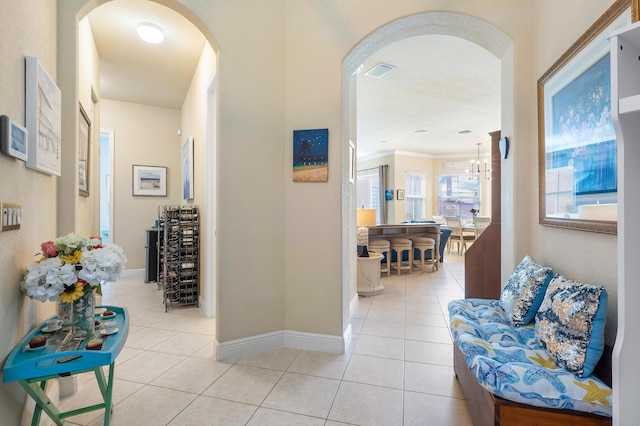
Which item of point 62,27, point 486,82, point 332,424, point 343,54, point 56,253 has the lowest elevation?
point 332,424

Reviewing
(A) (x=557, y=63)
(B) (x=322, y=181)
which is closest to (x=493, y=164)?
(A) (x=557, y=63)

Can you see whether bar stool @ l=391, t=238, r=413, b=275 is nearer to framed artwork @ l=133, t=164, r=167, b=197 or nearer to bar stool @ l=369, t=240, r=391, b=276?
bar stool @ l=369, t=240, r=391, b=276

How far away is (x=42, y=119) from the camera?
158 cm

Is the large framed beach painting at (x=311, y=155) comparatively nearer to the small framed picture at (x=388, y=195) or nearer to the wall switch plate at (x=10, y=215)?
the wall switch plate at (x=10, y=215)

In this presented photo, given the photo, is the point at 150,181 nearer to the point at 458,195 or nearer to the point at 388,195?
the point at 388,195

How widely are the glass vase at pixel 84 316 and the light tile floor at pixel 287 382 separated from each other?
71 cm

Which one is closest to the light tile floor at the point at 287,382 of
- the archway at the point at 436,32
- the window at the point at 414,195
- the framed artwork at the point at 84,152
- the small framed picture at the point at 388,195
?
the archway at the point at 436,32

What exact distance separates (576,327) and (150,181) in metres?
6.06

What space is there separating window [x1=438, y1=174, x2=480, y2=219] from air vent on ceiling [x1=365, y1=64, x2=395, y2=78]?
7.02 metres

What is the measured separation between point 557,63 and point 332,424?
2505mm

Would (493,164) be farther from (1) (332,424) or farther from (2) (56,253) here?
Answer: (2) (56,253)

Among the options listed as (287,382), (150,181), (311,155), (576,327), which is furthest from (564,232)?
(150,181)

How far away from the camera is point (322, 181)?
104 inches

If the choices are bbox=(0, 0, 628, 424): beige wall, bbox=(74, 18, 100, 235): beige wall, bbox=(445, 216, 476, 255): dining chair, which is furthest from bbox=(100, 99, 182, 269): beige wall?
bbox=(445, 216, 476, 255): dining chair
